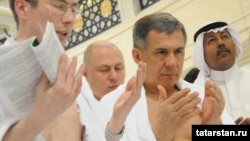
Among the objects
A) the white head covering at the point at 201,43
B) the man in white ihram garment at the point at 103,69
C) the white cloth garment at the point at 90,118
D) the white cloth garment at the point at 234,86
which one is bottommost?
the white cloth garment at the point at 234,86

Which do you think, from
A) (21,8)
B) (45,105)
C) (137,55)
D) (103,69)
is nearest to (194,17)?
(103,69)

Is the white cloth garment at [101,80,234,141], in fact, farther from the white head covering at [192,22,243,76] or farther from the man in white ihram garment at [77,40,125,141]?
the white head covering at [192,22,243,76]

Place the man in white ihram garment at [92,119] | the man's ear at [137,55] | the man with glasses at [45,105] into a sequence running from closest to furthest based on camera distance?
the man with glasses at [45,105]
the man in white ihram garment at [92,119]
the man's ear at [137,55]

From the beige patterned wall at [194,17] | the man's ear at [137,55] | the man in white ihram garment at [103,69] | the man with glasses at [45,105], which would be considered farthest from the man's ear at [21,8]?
the beige patterned wall at [194,17]

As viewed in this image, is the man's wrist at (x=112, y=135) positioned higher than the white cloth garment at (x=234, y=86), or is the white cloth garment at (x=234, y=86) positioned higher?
the man's wrist at (x=112, y=135)

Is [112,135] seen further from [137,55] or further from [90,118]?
[137,55]

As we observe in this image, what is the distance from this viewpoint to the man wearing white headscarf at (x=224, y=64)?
130 inches

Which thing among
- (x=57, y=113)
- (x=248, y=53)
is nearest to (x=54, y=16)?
(x=57, y=113)

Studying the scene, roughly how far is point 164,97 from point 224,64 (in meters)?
Answer: 1.47

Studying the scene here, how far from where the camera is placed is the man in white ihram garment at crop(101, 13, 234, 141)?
6.45ft

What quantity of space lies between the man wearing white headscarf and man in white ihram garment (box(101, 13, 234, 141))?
905 millimetres

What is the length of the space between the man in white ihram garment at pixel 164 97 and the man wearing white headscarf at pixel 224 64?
91 centimetres

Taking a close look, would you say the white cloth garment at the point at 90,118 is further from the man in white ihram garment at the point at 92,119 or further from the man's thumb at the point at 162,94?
the man's thumb at the point at 162,94

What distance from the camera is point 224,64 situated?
3350mm
